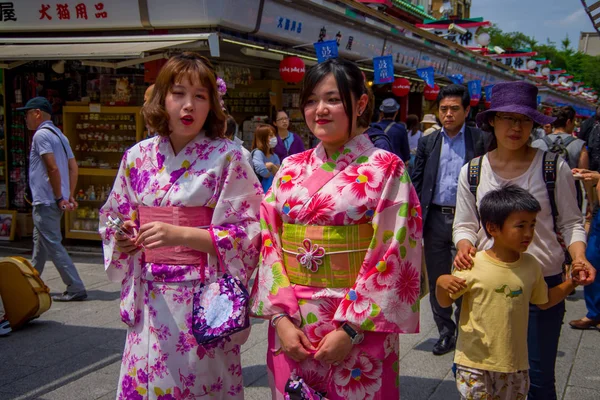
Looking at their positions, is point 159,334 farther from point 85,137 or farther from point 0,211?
point 0,211

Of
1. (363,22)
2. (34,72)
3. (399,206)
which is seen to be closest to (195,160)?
(399,206)

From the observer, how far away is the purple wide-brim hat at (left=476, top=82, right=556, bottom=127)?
2.65m

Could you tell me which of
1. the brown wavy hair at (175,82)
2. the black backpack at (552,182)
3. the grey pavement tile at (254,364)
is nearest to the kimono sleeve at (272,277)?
the brown wavy hair at (175,82)

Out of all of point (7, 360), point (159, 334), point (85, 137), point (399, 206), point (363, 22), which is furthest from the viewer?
point (363, 22)

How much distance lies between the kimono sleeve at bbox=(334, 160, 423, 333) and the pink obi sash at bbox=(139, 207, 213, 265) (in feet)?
2.26

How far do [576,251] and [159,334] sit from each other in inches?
71.7

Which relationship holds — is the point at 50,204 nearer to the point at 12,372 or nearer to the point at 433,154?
the point at 12,372

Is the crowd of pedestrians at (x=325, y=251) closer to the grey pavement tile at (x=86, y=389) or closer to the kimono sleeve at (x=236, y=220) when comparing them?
the kimono sleeve at (x=236, y=220)

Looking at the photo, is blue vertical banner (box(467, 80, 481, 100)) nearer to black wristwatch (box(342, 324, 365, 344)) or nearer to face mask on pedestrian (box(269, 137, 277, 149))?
face mask on pedestrian (box(269, 137, 277, 149))

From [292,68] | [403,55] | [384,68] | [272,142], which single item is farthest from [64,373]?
[403,55]

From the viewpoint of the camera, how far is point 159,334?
244cm

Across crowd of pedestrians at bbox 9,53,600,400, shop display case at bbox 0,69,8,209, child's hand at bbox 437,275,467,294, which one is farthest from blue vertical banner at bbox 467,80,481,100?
child's hand at bbox 437,275,467,294

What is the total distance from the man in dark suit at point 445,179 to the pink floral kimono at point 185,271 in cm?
203

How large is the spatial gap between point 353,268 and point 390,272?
0.14 metres
